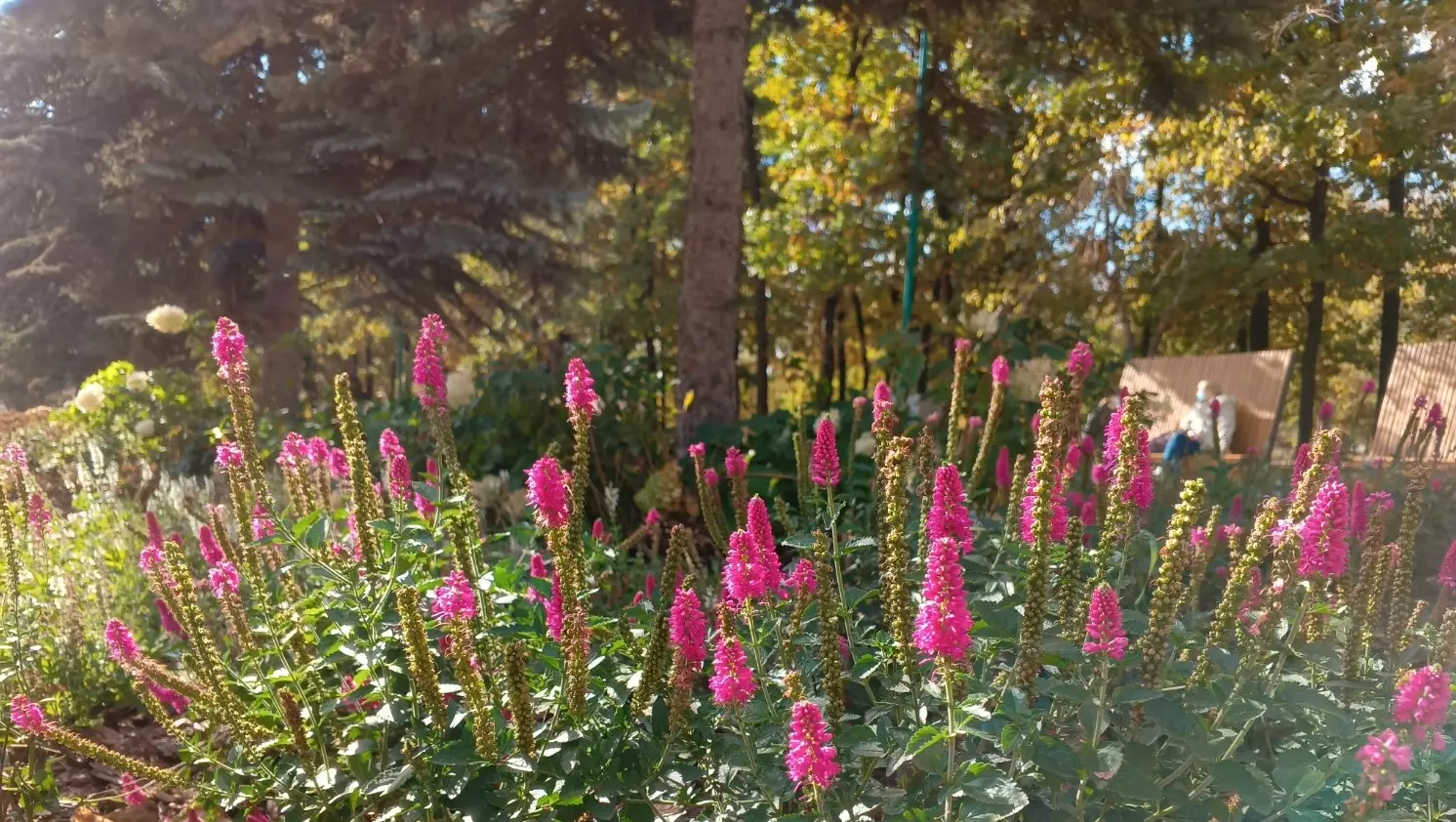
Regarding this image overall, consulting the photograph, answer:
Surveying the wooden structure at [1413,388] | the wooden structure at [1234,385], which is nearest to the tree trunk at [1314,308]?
the wooden structure at [1234,385]

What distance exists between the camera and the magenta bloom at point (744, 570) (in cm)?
170

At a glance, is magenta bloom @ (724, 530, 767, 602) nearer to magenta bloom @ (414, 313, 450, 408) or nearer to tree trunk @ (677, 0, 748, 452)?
magenta bloom @ (414, 313, 450, 408)

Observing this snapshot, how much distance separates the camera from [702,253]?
21.1 feet

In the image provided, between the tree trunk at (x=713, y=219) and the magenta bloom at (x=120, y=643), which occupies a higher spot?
the tree trunk at (x=713, y=219)

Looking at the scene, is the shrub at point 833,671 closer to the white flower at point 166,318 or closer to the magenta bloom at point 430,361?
the magenta bloom at point 430,361

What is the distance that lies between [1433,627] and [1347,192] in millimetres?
7541

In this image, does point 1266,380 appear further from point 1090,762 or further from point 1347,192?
point 1090,762

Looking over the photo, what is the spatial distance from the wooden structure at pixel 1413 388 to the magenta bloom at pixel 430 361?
4.45 metres

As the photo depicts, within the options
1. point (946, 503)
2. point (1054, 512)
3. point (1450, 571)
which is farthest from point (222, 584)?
point (1450, 571)

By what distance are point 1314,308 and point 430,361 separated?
11604 mm

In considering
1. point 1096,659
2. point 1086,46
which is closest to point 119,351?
point 1086,46

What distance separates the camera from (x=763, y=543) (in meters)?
1.79

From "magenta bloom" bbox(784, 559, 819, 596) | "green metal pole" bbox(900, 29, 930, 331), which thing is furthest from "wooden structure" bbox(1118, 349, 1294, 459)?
"magenta bloom" bbox(784, 559, 819, 596)

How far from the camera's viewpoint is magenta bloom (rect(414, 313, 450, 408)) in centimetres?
216
